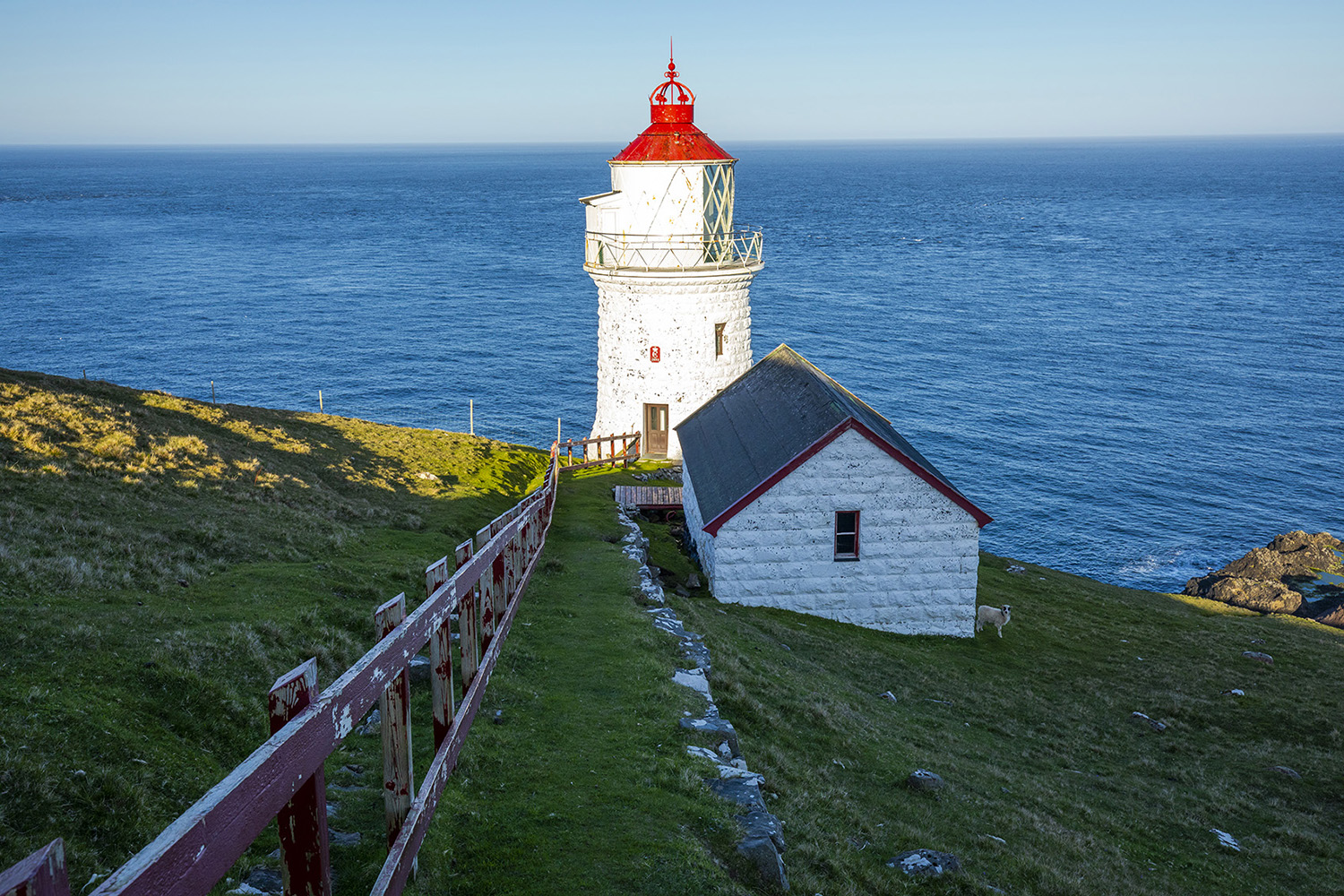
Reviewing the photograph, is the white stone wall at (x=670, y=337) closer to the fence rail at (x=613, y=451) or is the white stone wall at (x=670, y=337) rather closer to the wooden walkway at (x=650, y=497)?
the fence rail at (x=613, y=451)

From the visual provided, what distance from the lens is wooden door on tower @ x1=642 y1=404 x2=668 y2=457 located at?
3941 centimetres

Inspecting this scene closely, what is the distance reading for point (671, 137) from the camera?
36406 mm

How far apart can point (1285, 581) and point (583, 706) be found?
140 ft

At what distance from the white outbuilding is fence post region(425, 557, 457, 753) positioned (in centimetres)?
1866

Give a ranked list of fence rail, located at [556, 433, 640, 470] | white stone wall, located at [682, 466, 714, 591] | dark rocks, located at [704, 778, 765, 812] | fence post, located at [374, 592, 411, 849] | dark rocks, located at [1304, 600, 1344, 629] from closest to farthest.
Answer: fence post, located at [374, 592, 411, 849], dark rocks, located at [704, 778, 765, 812], white stone wall, located at [682, 466, 714, 591], dark rocks, located at [1304, 600, 1344, 629], fence rail, located at [556, 433, 640, 470]

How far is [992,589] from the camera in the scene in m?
34.0

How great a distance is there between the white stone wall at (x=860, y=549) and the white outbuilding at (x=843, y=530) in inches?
1.0

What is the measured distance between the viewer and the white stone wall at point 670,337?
3728cm

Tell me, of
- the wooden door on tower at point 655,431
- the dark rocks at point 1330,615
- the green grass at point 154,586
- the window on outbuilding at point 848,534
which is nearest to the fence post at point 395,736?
the green grass at point 154,586

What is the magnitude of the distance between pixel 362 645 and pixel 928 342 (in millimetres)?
78663

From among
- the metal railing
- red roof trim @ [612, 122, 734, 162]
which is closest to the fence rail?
the metal railing

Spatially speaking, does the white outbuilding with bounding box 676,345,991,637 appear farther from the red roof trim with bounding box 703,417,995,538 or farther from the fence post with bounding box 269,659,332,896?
the fence post with bounding box 269,659,332,896

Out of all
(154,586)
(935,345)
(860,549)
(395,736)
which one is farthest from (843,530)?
(935,345)

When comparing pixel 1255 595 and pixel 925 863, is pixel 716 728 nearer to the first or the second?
pixel 925 863
